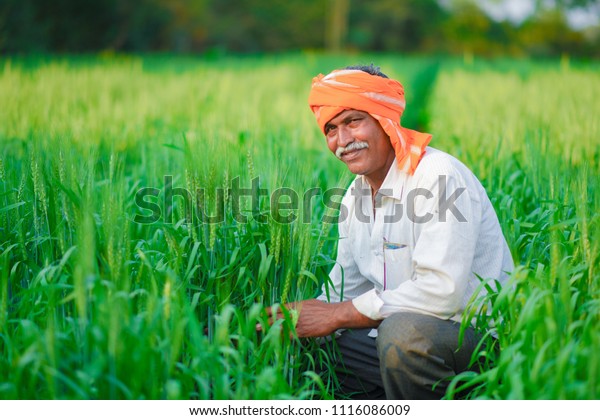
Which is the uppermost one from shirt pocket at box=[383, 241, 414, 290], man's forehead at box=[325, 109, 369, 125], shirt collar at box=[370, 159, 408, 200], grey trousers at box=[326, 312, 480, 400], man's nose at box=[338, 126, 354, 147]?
man's forehead at box=[325, 109, 369, 125]

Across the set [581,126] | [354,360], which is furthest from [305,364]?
[581,126]

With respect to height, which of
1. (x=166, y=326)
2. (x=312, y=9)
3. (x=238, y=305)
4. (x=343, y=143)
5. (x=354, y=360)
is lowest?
(x=354, y=360)

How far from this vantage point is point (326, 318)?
2.06 m

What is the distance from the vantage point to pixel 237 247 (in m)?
2.11

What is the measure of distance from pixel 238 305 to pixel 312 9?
133ft

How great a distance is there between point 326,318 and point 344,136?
25.9 inches

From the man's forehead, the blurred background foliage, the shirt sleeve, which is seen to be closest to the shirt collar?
the shirt sleeve

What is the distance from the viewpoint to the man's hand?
2.06 metres

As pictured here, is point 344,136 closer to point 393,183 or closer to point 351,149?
point 351,149

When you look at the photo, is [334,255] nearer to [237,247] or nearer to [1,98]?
[237,247]

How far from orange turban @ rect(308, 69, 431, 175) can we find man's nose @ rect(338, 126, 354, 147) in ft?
0.21

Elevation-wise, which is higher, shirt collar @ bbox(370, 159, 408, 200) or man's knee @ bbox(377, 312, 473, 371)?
shirt collar @ bbox(370, 159, 408, 200)

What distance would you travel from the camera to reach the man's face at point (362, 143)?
2.22 meters

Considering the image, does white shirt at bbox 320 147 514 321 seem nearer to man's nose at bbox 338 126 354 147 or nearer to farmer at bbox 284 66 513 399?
farmer at bbox 284 66 513 399
